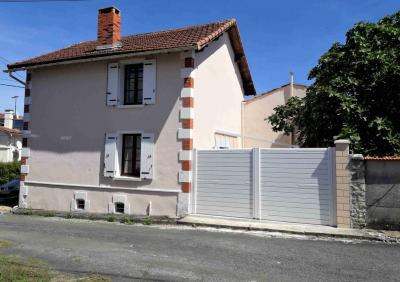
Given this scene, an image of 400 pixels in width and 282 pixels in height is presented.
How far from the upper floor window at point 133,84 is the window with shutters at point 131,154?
3.81 ft

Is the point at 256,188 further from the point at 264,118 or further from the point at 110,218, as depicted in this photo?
the point at 264,118

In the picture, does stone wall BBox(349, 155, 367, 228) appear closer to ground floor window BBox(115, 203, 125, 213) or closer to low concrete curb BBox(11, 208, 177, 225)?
low concrete curb BBox(11, 208, 177, 225)

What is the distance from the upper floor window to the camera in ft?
41.8

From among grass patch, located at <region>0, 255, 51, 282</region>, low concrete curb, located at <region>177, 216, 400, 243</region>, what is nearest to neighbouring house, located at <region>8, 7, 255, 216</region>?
low concrete curb, located at <region>177, 216, 400, 243</region>

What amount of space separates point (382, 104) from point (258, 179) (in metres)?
4.28

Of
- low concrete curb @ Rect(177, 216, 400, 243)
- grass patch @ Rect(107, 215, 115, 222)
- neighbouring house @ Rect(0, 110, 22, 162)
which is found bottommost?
grass patch @ Rect(107, 215, 115, 222)

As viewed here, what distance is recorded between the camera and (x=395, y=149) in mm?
10562

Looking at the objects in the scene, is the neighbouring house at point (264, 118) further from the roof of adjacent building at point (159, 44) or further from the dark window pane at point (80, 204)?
the dark window pane at point (80, 204)

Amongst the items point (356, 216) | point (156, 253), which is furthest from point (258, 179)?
point (156, 253)

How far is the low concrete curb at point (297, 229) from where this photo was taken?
875cm

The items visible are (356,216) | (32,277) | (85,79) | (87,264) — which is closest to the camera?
(32,277)

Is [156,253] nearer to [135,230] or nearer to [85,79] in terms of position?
[135,230]

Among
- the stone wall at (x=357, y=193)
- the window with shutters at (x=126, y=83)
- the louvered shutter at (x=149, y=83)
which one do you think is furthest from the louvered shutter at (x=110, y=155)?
the stone wall at (x=357, y=193)

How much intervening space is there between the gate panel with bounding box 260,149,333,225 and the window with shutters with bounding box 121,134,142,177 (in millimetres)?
4165
